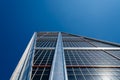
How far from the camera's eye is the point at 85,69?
20.7 metres

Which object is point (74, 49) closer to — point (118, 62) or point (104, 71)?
point (118, 62)

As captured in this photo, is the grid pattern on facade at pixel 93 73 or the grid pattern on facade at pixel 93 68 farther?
the grid pattern on facade at pixel 93 68

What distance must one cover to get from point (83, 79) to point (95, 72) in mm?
2592

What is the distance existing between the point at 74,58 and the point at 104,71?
630cm

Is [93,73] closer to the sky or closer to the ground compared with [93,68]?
A: closer to the ground

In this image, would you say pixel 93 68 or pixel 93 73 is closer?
pixel 93 73

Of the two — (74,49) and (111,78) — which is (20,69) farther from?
(74,49)

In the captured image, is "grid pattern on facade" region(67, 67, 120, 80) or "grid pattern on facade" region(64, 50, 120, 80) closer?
"grid pattern on facade" region(67, 67, 120, 80)

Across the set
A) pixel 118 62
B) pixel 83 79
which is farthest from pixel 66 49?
pixel 83 79

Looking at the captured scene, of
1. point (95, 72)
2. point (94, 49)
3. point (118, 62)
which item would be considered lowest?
point (95, 72)

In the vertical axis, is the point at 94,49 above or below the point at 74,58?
above

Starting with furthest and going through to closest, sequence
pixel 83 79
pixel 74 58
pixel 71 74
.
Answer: pixel 74 58 → pixel 71 74 → pixel 83 79

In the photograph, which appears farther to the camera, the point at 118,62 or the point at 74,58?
the point at 74,58

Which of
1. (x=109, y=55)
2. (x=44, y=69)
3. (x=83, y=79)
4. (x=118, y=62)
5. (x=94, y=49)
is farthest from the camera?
(x=94, y=49)
